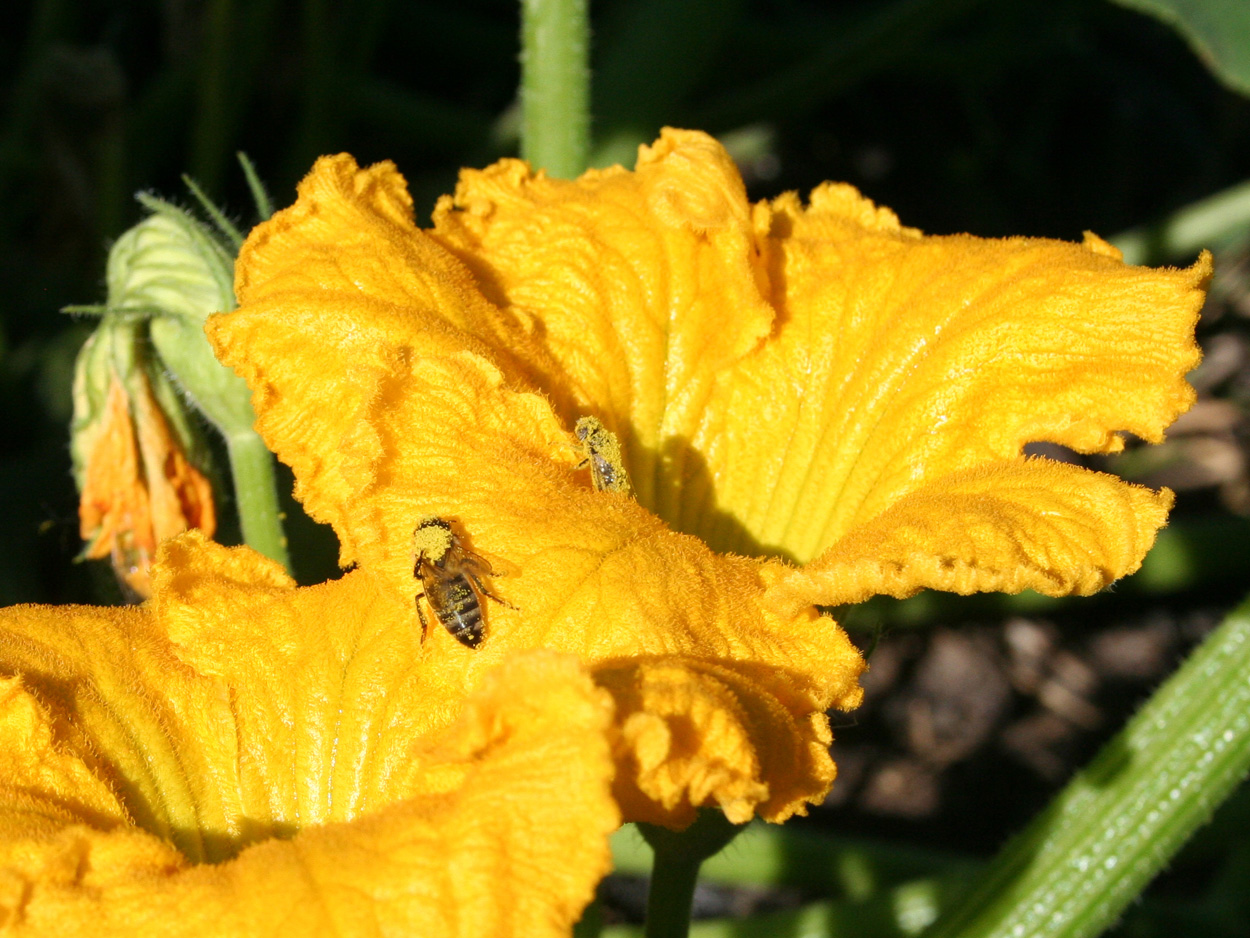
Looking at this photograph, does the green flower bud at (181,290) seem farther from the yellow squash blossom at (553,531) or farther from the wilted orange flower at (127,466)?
the yellow squash blossom at (553,531)

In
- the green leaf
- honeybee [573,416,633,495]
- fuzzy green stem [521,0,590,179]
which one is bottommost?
honeybee [573,416,633,495]

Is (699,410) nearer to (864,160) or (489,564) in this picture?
(489,564)

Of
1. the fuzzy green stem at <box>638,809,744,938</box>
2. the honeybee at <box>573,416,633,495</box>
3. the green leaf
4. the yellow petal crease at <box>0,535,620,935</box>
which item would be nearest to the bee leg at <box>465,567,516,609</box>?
the yellow petal crease at <box>0,535,620,935</box>

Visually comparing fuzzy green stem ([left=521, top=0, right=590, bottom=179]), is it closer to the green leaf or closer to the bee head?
the green leaf

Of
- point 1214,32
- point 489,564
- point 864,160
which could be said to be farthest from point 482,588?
point 864,160

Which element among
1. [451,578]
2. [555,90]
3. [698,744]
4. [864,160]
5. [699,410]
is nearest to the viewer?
[698,744]

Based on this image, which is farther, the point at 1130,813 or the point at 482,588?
the point at 1130,813
